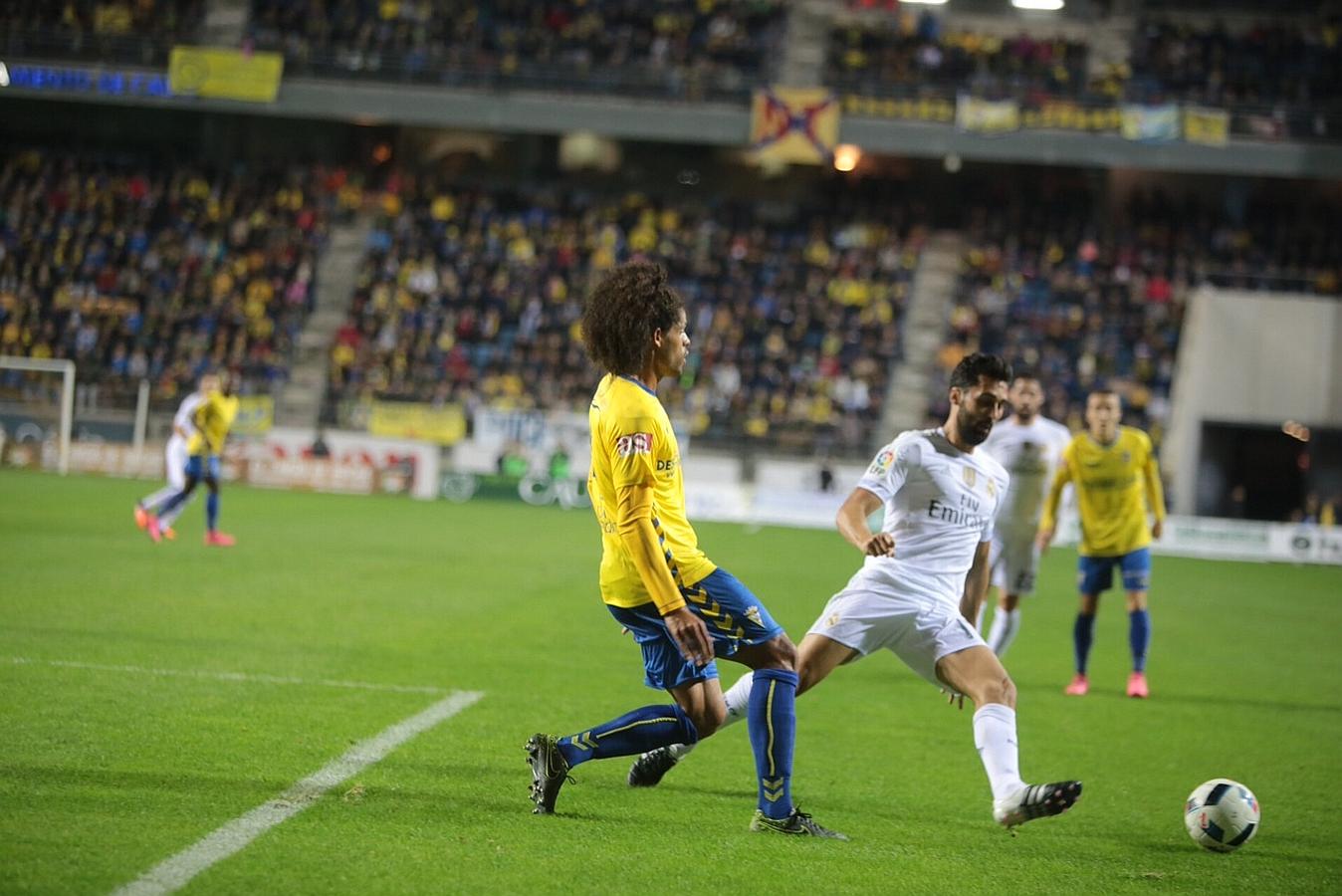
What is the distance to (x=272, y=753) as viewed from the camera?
646cm

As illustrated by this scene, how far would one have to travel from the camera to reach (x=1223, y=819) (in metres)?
5.84

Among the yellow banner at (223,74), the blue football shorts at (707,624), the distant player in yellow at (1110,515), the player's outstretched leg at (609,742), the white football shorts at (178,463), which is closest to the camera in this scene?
the blue football shorts at (707,624)

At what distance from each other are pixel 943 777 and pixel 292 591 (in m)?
7.58

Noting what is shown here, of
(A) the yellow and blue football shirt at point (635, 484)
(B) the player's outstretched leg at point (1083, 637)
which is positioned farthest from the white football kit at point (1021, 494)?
(A) the yellow and blue football shirt at point (635, 484)

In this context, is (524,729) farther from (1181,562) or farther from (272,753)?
(1181,562)

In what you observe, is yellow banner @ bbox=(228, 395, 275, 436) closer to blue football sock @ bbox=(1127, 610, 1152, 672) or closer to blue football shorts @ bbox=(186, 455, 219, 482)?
blue football shorts @ bbox=(186, 455, 219, 482)

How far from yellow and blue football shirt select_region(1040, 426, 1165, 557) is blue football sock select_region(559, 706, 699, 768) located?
17.8 feet

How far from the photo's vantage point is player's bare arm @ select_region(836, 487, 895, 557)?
547 centimetres

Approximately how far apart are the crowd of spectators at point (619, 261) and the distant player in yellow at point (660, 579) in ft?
80.8

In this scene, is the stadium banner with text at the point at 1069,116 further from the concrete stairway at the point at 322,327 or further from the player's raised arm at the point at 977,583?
the player's raised arm at the point at 977,583

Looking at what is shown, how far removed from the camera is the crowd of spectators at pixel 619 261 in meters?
32.3

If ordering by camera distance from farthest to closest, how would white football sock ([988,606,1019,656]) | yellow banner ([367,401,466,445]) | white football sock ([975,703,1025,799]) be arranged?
yellow banner ([367,401,466,445]) < white football sock ([988,606,1019,656]) < white football sock ([975,703,1025,799])

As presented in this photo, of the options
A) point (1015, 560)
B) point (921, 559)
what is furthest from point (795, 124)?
point (921, 559)

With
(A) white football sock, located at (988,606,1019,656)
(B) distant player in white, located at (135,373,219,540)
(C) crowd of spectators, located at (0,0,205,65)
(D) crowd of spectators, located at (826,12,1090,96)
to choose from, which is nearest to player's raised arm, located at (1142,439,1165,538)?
(A) white football sock, located at (988,606,1019,656)
